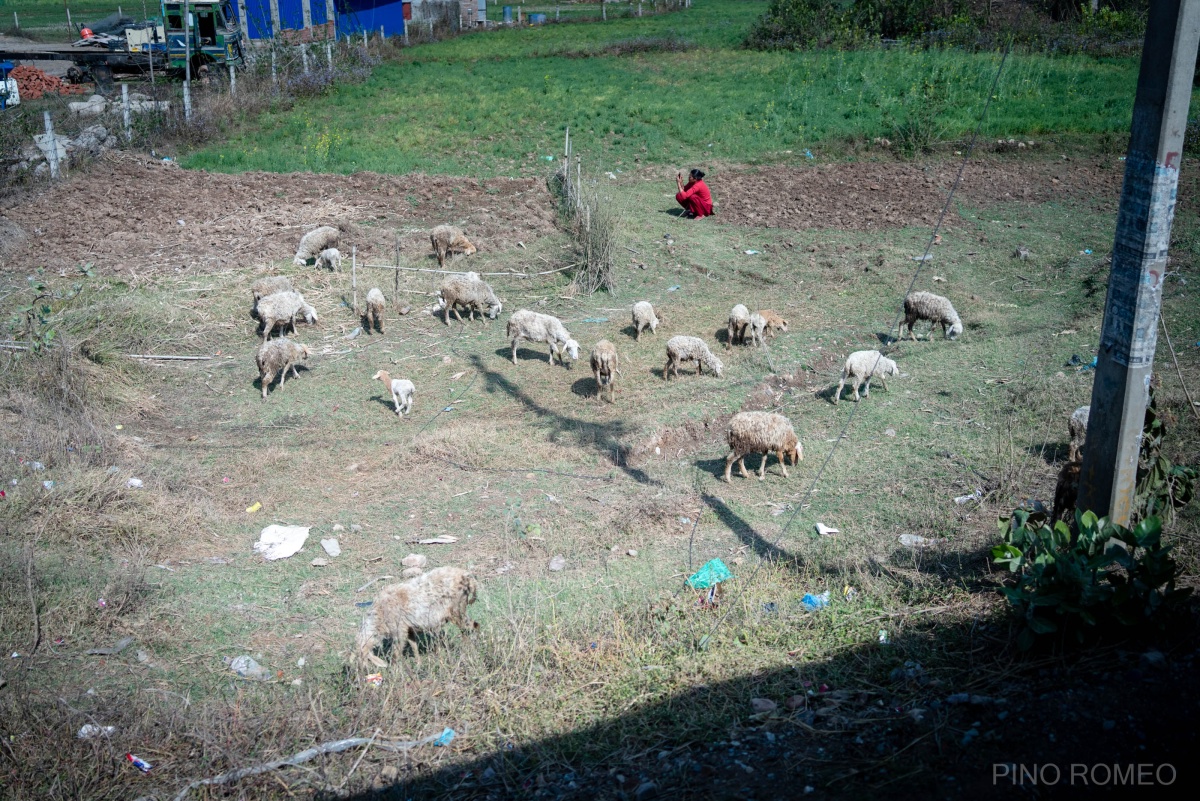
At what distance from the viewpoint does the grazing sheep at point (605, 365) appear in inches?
391

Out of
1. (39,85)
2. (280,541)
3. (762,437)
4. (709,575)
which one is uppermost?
(39,85)

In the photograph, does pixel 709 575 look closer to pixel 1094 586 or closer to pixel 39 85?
pixel 1094 586

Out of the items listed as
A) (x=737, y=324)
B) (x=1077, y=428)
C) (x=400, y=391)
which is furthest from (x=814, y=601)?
(x=737, y=324)

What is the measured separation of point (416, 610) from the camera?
18.6 feet

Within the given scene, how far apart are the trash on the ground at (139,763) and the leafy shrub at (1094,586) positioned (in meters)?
4.56

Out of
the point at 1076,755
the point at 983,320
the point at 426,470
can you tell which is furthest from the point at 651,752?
the point at 983,320

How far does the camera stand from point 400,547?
7324 millimetres

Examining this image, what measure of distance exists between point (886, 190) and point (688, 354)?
9.31 meters

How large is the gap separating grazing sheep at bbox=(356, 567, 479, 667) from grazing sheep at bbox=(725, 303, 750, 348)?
6.41 metres

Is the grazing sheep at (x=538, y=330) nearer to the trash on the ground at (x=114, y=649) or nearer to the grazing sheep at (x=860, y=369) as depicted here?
the grazing sheep at (x=860, y=369)

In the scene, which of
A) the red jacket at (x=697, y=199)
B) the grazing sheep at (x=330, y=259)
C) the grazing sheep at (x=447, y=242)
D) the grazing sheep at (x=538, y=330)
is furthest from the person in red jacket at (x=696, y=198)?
the grazing sheep at (x=330, y=259)

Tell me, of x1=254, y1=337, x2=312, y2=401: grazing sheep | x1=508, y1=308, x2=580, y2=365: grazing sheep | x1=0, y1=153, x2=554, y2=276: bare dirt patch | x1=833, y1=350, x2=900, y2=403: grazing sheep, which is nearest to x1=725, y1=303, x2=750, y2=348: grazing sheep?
x1=833, y1=350, x2=900, y2=403: grazing sheep

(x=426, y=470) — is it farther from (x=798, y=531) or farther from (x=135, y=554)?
(x=798, y=531)

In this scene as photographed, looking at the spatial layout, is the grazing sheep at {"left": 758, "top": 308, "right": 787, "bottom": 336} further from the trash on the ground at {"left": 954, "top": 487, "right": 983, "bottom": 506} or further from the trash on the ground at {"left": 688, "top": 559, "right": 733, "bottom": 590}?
the trash on the ground at {"left": 688, "top": 559, "right": 733, "bottom": 590}
